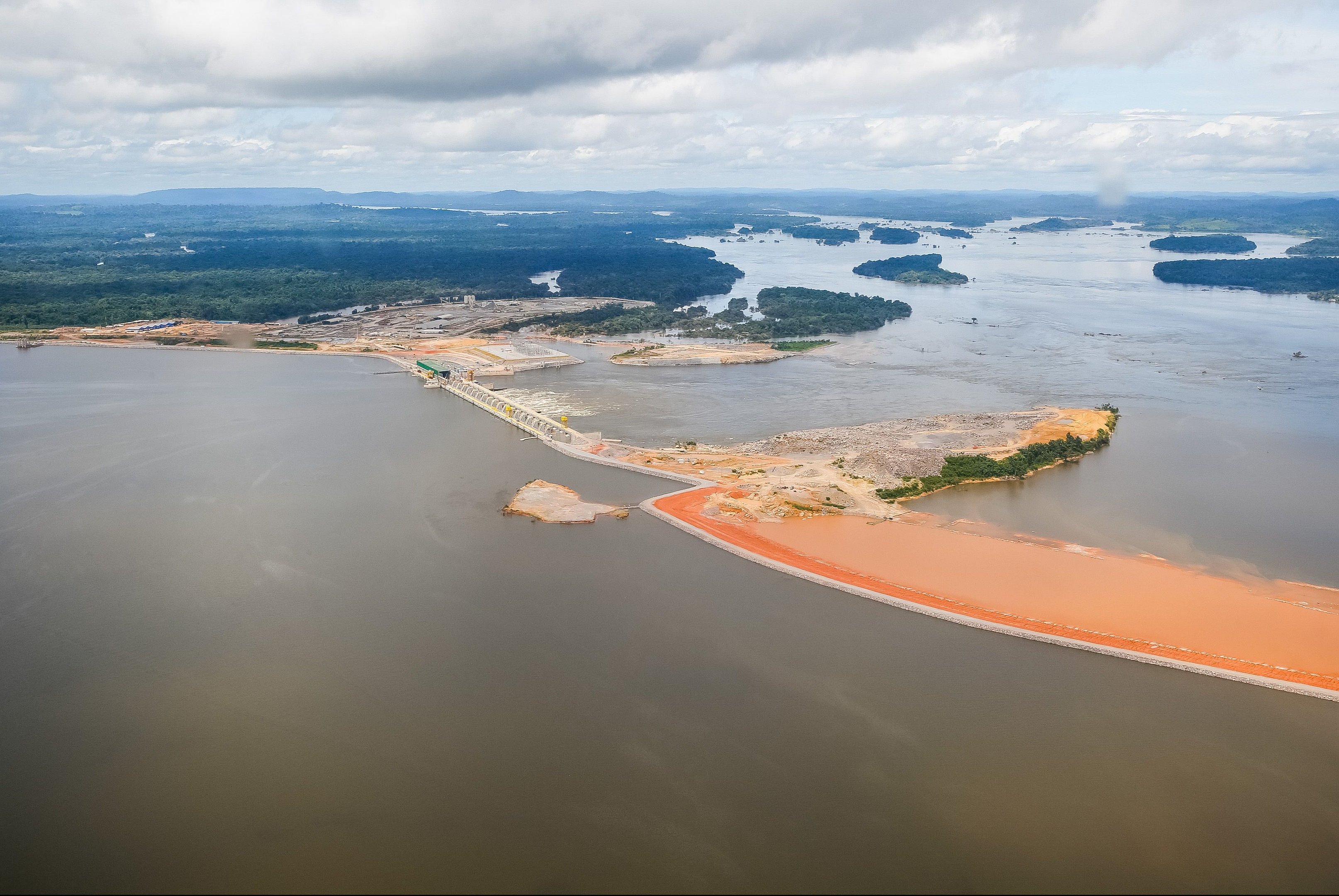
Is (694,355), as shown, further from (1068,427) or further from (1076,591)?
(1076,591)

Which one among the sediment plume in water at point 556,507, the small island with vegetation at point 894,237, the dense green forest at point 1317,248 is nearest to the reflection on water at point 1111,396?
the sediment plume in water at point 556,507

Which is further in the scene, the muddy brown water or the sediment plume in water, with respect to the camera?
the sediment plume in water

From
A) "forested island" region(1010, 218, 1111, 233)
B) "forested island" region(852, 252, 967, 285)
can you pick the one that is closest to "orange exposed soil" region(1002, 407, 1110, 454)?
"forested island" region(852, 252, 967, 285)

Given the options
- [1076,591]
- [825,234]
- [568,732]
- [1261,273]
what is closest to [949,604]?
[1076,591]

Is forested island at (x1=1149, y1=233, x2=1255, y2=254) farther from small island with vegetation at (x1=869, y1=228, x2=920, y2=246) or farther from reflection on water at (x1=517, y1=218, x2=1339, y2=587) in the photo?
small island with vegetation at (x1=869, y1=228, x2=920, y2=246)

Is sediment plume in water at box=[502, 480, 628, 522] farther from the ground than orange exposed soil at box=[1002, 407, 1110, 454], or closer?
closer

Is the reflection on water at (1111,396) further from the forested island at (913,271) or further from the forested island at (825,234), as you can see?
the forested island at (825,234)

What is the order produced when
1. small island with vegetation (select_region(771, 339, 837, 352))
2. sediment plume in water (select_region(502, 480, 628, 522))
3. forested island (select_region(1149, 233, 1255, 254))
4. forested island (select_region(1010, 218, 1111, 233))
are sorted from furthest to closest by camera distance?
forested island (select_region(1010, 218, 1111, 233))
forested island (select_region(1149, 233, 1255, 254))
small island with vegetation (select_region(771, 339, 837, 352))
sediment plume in water (select_region(502, 480, 628, 522))
